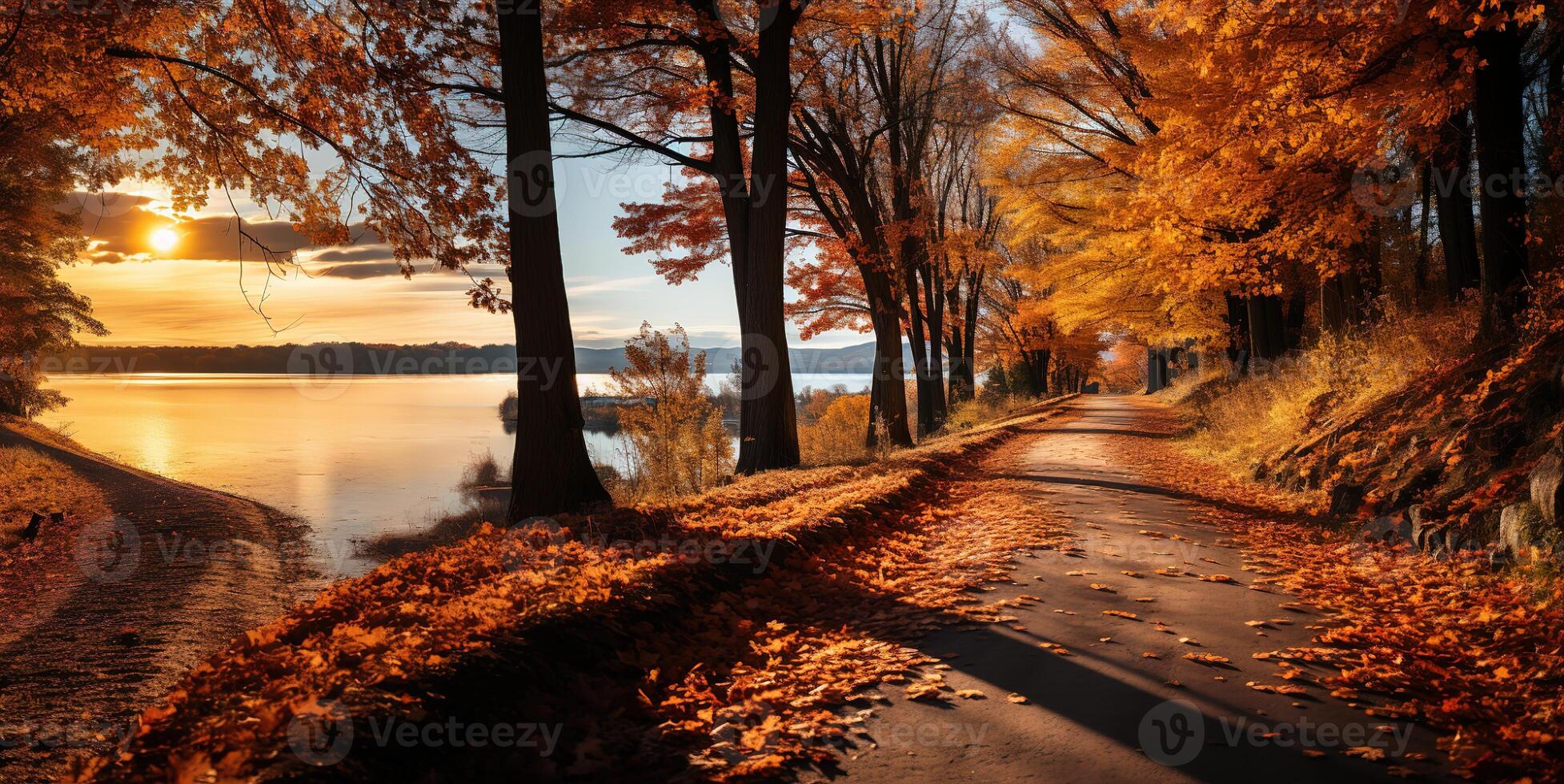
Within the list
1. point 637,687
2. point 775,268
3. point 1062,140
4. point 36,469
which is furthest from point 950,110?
point 36,469

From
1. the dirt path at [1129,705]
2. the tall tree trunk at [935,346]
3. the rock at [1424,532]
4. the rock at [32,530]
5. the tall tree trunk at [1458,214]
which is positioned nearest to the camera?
the dirt path at [1129,705]

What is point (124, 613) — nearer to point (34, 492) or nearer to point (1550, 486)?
point (34, 492)

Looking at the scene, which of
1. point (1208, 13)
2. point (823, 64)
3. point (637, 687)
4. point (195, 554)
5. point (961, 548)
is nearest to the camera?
point (637, 687)

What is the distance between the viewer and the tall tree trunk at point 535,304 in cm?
843

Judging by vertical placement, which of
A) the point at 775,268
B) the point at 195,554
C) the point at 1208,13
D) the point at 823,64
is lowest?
the point at 195,554

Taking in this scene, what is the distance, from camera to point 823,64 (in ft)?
61.7

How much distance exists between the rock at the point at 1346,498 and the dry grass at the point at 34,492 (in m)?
20.8

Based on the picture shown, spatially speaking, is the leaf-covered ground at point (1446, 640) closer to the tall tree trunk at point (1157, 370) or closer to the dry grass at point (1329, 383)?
the dry grass at point (1329, 383)

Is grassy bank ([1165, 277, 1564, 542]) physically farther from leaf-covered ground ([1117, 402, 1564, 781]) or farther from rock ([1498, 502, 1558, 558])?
leaf-covered ground ([1117, 402, 1564, 781])

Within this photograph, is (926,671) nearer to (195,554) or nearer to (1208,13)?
(1208,13)

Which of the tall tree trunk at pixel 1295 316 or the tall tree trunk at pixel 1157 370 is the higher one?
the tall tree trunk at pixel 1295 316

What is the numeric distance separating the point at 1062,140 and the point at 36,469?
1062 inches

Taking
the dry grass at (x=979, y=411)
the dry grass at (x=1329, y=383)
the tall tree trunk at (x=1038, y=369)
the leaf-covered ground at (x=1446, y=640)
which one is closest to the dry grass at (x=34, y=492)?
the leaf-covered ground at (x=1446, y=640)

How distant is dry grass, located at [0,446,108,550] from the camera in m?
16.1
